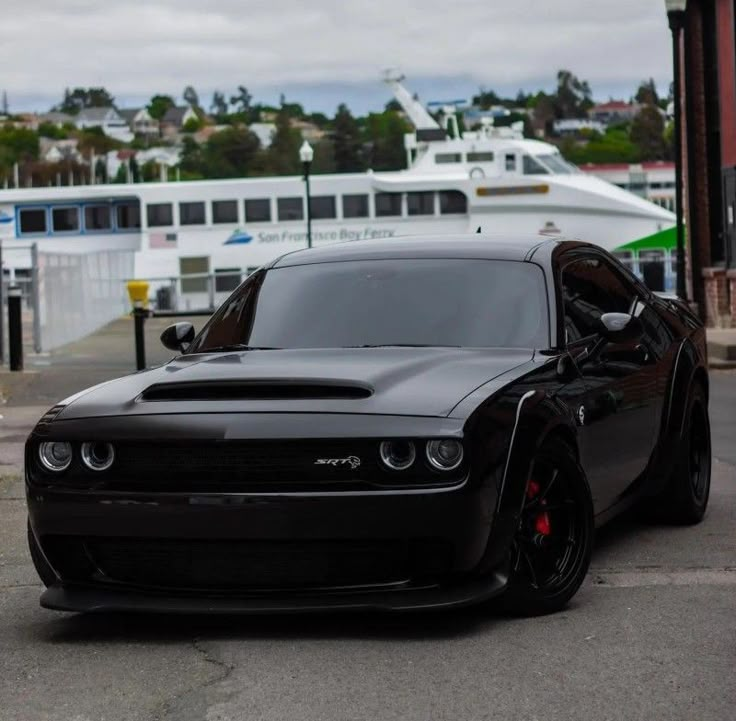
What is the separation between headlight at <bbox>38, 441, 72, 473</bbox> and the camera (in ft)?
19.7

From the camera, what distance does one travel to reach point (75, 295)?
106ft

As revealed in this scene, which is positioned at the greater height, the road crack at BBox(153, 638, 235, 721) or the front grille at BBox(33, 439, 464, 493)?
the front grille at BBox(33, 439, 464, 493)

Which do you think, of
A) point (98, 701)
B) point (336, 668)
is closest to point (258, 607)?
point (336, 668)

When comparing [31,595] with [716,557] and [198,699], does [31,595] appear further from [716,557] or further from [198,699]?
[716,557]

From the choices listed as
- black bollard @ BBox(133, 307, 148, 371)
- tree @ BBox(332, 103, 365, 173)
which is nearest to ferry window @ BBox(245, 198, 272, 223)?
black bollard @ BBox(133, 307, 148, 371)

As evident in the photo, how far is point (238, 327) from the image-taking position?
7305 mm

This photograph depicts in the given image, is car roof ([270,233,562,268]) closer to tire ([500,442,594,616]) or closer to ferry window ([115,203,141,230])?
tire ([500,442,594,616])

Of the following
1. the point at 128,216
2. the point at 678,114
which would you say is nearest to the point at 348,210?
the point at 128,216

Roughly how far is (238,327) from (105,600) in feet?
5.42

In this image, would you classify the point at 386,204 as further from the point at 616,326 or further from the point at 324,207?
the point at 616,326

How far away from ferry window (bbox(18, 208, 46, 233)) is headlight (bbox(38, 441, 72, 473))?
57921 mm

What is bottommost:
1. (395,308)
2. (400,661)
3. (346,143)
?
(400,661)

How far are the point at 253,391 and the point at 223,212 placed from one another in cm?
5485

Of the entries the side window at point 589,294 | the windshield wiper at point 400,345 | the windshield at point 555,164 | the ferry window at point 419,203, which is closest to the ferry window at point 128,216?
the ferry window at point 419,203
